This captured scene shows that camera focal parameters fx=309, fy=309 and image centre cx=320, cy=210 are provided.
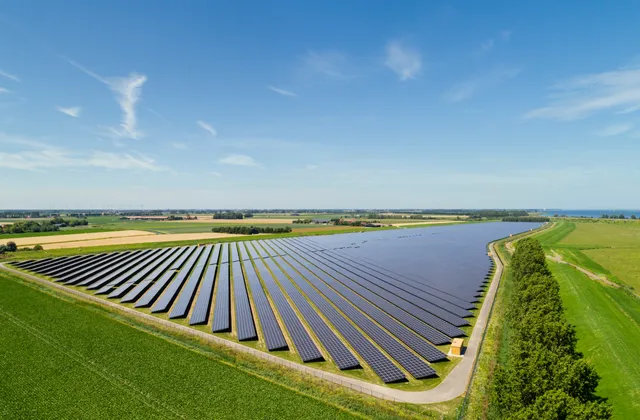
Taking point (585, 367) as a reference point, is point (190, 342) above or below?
below

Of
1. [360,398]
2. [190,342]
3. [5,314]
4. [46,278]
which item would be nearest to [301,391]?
[360,398]


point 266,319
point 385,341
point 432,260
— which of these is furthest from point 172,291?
point 432,260

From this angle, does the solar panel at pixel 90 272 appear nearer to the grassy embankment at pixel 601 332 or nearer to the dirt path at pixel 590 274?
the grassy embankment at pixel 601 332

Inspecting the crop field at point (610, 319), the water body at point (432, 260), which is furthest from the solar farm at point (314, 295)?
the crop field at point (610, 319)

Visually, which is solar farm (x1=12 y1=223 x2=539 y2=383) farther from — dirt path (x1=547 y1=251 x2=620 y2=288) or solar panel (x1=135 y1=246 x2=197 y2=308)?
dirt path (x1=547 y1=251 x2=620 y2=288)

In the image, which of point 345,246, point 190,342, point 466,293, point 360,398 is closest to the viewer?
point 360,398

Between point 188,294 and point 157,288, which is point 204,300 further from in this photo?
point 157,288

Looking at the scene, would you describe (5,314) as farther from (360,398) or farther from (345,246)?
(345,246)
